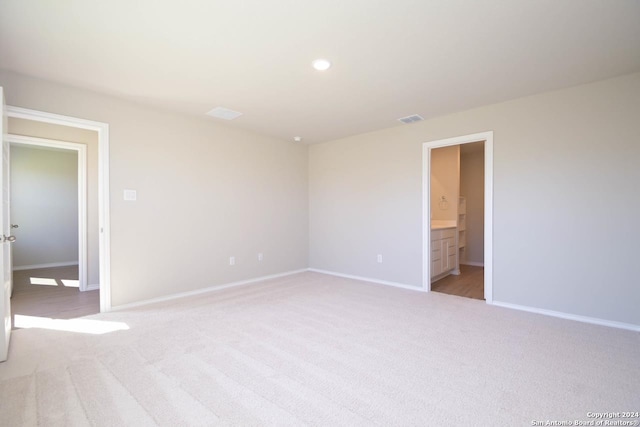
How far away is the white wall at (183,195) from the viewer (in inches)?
134

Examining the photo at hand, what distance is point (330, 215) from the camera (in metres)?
5.48

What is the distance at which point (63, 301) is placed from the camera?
3.80m

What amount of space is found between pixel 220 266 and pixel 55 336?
6.49 feet

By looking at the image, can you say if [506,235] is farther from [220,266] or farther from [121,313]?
[121,313]

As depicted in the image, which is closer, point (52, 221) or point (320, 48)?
point (320, 48)

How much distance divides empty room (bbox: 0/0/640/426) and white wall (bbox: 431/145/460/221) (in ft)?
2.27

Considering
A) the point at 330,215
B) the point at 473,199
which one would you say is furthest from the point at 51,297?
the point at 473,199

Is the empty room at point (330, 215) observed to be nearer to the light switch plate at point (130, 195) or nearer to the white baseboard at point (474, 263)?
the light switch plate at point (130, 195)

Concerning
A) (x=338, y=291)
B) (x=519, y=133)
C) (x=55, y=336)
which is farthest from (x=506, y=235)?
(x=55, y=336)

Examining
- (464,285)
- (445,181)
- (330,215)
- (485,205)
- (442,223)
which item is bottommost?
(464,285)

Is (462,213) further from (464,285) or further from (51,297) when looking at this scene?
(51,297)

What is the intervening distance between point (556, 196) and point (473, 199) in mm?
3633

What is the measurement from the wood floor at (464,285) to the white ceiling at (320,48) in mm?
2566

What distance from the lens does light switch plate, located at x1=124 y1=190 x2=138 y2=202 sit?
11.5 ft
